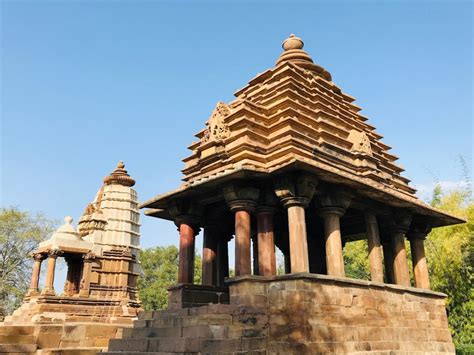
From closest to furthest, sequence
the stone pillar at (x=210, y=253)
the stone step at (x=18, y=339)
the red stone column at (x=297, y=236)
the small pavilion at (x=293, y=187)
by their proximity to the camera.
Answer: the red stone column at (x=297, y=236) → the small pavilion at (x=293, y=187) → the stone step at (x=18, y=339) → the stone pillar at (x=210, y=253)

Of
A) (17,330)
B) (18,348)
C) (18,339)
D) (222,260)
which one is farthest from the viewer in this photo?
(222,260)

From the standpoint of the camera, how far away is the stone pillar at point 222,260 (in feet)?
39.3

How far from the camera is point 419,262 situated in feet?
40.8

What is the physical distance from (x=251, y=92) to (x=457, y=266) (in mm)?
13938

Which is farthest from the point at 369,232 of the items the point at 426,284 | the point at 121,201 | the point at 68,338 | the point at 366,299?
the point at 121,201

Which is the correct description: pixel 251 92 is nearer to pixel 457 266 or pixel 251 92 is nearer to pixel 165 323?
pixel 165 323

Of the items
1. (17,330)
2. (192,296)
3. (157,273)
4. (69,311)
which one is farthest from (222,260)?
(157,273)

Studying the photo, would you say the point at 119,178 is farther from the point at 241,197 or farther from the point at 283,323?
the point at 283,323

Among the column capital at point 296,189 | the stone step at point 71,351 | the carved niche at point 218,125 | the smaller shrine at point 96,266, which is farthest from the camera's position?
the smaller shrine at point 96,266

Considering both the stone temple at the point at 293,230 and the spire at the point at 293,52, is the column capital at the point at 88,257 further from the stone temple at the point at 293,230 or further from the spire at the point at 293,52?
the spire at the point at 293,52

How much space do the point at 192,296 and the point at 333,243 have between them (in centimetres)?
351

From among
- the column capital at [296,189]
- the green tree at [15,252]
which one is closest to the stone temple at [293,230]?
the column capital at [296,189]

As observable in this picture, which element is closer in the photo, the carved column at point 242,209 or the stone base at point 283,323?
the stone base at point 283,323

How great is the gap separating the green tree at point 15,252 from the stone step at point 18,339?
70.9 feet
